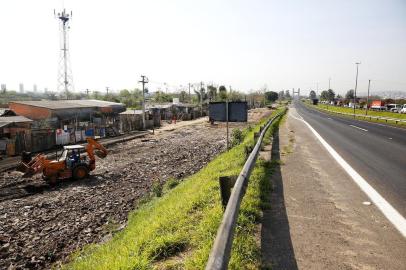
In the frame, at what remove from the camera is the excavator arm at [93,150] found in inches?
810

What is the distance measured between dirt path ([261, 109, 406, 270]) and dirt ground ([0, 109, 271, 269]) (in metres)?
6.74

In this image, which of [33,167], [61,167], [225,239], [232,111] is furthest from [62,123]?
[225,239]

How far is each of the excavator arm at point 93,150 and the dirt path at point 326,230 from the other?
14685 mm

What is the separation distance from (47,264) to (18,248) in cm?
168

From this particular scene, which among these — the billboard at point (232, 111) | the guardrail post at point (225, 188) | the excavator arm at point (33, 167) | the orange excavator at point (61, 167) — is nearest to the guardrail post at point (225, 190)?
the guardrail post at point (225, 188)

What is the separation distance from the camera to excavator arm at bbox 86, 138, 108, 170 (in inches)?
810

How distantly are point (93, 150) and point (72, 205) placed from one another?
7.24 metres

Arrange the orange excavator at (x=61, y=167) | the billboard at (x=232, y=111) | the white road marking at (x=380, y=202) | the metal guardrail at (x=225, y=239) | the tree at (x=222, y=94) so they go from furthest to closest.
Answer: the tree at (x=222, y=94) < the orange excavator at (x=61, y=167) < the billboard at (x=232, y=111) < the white road marking at (x=380, y=202) < the metal guardrail at (x=225, y=239)

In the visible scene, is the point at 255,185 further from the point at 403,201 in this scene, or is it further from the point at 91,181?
the point at 91,181

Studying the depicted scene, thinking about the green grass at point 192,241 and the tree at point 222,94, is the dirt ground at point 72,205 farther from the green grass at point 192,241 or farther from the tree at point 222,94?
the tree at point 222,94

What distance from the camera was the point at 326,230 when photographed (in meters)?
5.29

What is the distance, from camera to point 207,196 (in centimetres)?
759

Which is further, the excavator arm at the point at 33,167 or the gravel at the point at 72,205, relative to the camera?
the excavator arm at the point at 33,167

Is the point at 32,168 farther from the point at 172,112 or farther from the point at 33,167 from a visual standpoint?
the point at 172,112
